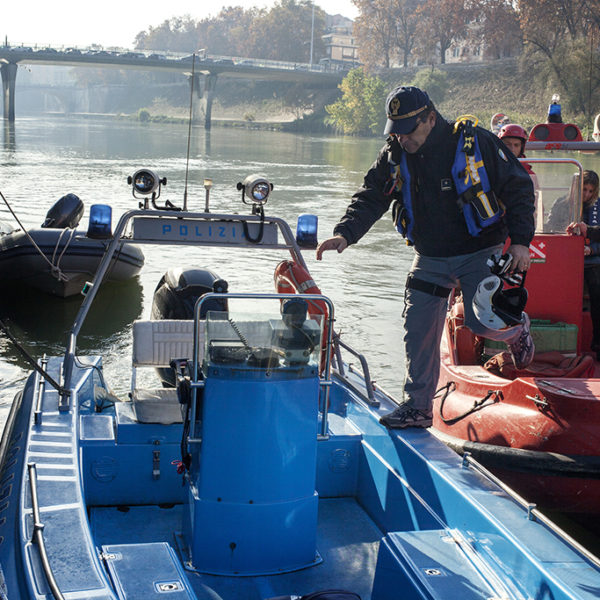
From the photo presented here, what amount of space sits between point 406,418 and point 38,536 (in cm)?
185

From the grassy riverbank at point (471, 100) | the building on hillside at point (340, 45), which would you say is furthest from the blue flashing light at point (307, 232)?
the building on hillside at point (340, 45)

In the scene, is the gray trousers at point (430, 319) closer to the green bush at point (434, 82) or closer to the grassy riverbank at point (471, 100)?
the grassy riverbank at point (471, 100)

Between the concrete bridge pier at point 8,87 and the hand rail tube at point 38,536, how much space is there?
62399 mm

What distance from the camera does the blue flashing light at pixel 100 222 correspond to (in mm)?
4379

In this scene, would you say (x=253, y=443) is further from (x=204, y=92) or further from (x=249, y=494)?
(x=204, y=92)

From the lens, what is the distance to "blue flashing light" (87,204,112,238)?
172 inches

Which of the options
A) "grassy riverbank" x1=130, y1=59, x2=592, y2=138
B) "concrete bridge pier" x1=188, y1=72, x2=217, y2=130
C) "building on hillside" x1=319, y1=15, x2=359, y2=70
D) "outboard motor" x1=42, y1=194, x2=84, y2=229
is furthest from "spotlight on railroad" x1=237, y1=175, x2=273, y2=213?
"building on hillside" x1=319, y1=15, x2=359, y2=70

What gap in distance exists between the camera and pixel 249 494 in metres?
3.20

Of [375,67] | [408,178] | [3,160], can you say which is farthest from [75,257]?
[375,67]

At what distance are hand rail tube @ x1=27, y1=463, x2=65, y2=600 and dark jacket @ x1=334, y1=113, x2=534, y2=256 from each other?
1963 mm

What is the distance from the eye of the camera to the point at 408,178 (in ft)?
12.9

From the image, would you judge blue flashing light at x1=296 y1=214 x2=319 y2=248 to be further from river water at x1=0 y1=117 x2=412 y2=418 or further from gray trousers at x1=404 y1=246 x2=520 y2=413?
river water at x1=0 y1=117 x2=412 y2=418

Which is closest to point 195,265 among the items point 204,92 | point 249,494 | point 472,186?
point 472,186

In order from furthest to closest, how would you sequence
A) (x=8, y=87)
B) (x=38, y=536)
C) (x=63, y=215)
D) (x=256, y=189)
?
1. (x=8, y=87)
2. (x=63, y=215)
3. (x=256, y=189)
4. (x=38, y=536)
